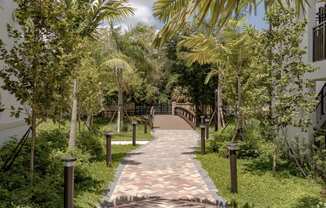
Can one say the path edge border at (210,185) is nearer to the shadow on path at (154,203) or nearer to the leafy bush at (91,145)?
the shadow on path at (154,203)

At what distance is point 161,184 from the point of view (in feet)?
35.5

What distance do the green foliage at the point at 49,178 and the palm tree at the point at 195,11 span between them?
11.4 ft

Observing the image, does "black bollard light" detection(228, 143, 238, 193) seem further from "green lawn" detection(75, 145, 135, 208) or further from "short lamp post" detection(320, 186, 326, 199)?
"green lawn" detection(75, 145, 135, 208)

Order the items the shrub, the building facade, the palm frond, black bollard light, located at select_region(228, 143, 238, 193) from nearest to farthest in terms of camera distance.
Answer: the shrub < black bollard light, located at select_region(228, 143, 238, 193) < the building facade < the palm frond

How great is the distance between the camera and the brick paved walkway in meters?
8.95

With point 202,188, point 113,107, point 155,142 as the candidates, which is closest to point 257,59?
point 202,188

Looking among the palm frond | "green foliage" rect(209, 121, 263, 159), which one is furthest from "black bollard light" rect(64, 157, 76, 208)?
the palm frond

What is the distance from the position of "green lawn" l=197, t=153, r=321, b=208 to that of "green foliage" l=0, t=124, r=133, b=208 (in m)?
2.93

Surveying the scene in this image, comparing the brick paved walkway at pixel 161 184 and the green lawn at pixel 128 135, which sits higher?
the green lawn at pixel 128 135

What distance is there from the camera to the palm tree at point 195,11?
631 cm

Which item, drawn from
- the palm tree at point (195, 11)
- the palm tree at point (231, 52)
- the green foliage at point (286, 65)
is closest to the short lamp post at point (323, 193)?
the green foliage at point (286, 65)

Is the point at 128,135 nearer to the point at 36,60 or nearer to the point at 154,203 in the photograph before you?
the point at 154,203

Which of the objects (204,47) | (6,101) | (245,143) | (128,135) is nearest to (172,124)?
(128,135)

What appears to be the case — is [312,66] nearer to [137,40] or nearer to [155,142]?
[155,142]
